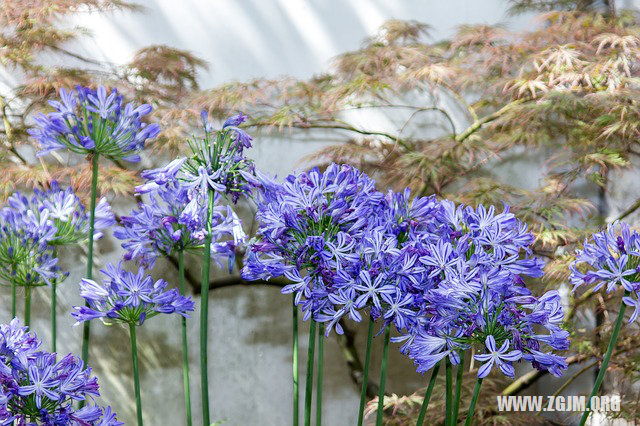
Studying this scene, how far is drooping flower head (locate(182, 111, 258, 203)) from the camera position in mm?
872

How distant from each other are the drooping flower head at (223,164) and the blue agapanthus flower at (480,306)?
0.23 metres

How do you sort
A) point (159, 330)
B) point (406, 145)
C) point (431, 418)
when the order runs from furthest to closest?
point (159, 330)
point (406, 145)
point (431, 418)

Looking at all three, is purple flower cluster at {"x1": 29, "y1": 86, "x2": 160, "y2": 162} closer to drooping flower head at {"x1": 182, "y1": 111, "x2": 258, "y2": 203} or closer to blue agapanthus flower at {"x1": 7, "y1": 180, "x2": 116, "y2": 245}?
drooping flower head at {"x1": 182, "y1": 111, "x2": 258, "y2": 203}

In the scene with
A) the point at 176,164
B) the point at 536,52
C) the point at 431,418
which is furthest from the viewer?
the point at 536,52

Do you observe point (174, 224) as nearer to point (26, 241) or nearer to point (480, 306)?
point (26, 241)

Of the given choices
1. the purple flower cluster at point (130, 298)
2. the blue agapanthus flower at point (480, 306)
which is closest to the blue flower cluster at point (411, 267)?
the blue agapanthus flower at point (480, 306)

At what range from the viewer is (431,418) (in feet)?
7.09

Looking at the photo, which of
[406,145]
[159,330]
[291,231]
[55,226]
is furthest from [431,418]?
[291,231]

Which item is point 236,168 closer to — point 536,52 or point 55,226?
point 55,226

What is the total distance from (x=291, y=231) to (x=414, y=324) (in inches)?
6.8

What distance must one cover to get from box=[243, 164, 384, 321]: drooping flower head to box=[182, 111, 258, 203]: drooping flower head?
0.18 feet

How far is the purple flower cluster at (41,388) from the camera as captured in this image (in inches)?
31.5

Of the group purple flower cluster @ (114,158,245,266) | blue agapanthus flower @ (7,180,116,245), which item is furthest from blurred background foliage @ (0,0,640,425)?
purple flower cluster @ (114,158,245,266)

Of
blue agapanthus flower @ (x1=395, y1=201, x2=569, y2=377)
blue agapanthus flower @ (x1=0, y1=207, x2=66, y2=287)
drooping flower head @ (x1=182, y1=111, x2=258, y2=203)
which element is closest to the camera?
blue agapanthus flower @ (x1=395, y1=201, x2=569, y2=377)
